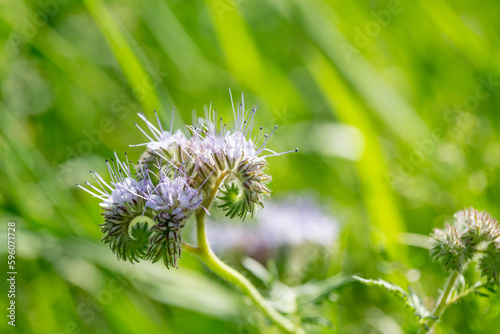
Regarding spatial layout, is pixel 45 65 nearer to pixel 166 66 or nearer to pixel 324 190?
pixel 166 66

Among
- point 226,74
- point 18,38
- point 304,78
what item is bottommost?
point 18,38

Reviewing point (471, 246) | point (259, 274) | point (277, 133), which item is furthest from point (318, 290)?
point (277, 133)

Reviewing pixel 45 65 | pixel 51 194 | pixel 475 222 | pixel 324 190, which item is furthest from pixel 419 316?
pixel 45 65

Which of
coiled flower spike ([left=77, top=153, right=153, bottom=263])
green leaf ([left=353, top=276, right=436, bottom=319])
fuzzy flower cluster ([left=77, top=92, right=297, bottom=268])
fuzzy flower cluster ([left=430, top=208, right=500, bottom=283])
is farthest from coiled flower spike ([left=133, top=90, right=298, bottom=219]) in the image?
fuzzy flower cluster ([left=430, top=208, right=500, bottom=283])

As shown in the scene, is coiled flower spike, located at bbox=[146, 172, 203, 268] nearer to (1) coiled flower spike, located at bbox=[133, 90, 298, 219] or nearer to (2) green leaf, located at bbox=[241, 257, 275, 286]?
(1) coiled flower spike, located at bbox=[133, 90, 298, 219]

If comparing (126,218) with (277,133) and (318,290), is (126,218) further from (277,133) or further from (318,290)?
(277,133)

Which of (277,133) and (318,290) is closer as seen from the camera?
(318,290)

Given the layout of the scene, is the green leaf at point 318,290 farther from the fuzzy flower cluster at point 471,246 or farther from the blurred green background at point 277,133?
the fuzzy flower cluster at point 471,246
